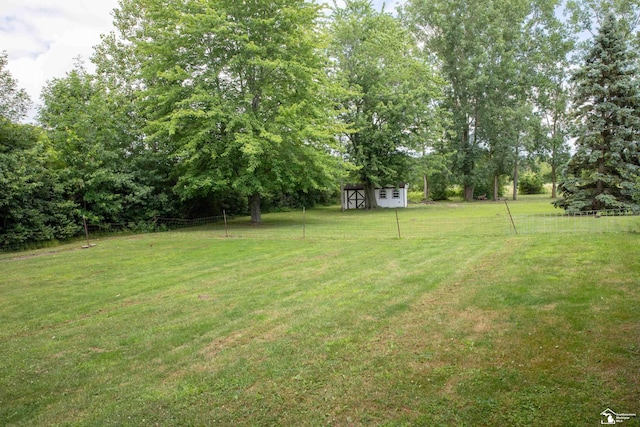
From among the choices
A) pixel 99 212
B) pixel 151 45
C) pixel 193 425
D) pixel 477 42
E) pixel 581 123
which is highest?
pixel 477 42

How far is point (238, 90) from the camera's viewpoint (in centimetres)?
2159

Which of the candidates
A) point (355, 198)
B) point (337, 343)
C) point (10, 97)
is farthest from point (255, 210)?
point (337, 343)

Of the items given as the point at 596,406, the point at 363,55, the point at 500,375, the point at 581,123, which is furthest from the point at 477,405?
the point at 363,55

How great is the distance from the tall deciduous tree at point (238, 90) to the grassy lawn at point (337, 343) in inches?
433

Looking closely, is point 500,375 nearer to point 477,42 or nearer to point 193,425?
point 193,425

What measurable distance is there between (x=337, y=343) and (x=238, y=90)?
19.1 m

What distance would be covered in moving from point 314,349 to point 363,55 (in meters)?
30.6

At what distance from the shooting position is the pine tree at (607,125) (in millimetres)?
17078

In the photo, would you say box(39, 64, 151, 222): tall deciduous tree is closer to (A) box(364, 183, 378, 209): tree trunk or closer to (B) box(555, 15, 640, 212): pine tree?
(A) box(364, 183, 378, 209): tree trunk

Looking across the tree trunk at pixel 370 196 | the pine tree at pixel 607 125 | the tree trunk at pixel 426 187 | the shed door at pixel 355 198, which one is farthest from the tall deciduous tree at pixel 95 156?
the tree trunk at pixel 426 187

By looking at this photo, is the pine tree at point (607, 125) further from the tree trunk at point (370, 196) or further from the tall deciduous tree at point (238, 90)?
the tree trunk at point (370, 196)

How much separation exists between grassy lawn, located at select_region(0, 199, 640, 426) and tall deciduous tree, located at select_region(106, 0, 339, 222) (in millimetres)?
11000

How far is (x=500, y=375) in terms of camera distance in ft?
12.9

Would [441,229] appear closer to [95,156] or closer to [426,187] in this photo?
[95,156]
